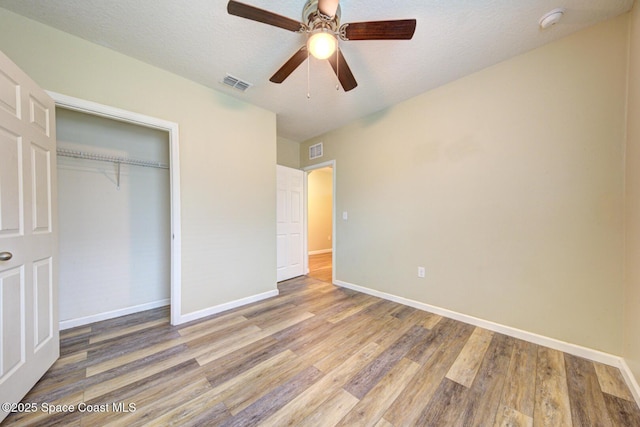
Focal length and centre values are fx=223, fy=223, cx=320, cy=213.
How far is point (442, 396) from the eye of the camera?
1.44 m

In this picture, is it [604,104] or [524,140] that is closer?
[604,104]

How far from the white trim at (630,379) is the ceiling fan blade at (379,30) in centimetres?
264

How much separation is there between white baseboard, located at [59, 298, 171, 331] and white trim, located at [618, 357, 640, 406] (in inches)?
166

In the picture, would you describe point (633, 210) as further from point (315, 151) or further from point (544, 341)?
point (315, 151)

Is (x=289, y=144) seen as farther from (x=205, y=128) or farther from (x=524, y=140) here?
(x=524, y=140)

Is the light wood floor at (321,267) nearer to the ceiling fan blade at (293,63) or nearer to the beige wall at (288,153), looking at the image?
the beige wall at (288,153)

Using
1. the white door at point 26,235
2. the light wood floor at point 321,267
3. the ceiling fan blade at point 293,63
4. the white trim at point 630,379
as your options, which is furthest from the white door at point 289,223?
the white trim at point 630,379

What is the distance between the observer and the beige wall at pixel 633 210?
1.46 m

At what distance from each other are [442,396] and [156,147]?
12.2 ft

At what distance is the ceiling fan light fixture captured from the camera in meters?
1.48

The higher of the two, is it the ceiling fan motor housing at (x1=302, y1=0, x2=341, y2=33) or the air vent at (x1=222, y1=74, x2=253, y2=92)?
the air vent at (x1=222, y1=74, x2=253, y2=92)

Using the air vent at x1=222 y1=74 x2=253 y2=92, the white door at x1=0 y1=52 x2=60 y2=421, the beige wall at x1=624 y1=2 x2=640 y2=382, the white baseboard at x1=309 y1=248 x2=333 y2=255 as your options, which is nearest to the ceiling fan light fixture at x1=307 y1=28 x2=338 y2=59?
the air vent at x1=222 y1=74 x2=253 y2=92

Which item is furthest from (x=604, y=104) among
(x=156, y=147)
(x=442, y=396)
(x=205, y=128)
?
(x=156, y=147)

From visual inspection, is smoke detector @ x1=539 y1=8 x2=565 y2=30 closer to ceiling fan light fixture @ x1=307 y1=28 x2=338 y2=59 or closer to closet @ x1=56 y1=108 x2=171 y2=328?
ceiling fan light fixture @ x1=307 y1=28 x2=338 y2=59
